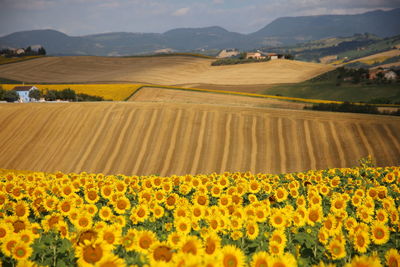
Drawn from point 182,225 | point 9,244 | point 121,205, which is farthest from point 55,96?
point 182,225

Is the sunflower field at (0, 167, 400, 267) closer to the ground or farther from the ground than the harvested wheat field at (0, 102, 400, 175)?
farther from the ground

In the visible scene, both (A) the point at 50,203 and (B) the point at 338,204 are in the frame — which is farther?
(B) the point at 338,204

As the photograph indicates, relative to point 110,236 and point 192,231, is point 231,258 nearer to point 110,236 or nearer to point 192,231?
point 110,236

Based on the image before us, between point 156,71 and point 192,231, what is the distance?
117 metres

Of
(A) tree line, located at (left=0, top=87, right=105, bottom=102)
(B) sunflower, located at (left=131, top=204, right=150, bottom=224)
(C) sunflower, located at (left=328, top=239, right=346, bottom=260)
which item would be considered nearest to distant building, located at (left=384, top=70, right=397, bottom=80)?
(A) tree line, located at (left=0, top=87, right=105, bottom=102)

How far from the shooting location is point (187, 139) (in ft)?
129

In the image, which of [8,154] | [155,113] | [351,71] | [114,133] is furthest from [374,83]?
[8,154]

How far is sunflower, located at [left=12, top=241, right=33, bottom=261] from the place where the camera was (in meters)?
5.07

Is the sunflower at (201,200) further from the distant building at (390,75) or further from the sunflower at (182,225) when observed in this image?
the distant building at (390,75)

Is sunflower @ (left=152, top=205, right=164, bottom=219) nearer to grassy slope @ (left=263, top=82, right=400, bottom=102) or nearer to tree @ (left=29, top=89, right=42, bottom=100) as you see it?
tree @ (left=29, top=89, right=42, bottom=100)

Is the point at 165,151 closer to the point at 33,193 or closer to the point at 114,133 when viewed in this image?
the point at 114,133

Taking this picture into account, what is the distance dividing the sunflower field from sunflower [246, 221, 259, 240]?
2 cm

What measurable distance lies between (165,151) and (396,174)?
26525 millimetres

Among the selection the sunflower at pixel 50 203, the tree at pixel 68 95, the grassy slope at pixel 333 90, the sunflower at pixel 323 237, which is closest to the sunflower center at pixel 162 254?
the sunflower at pixel 323 237
